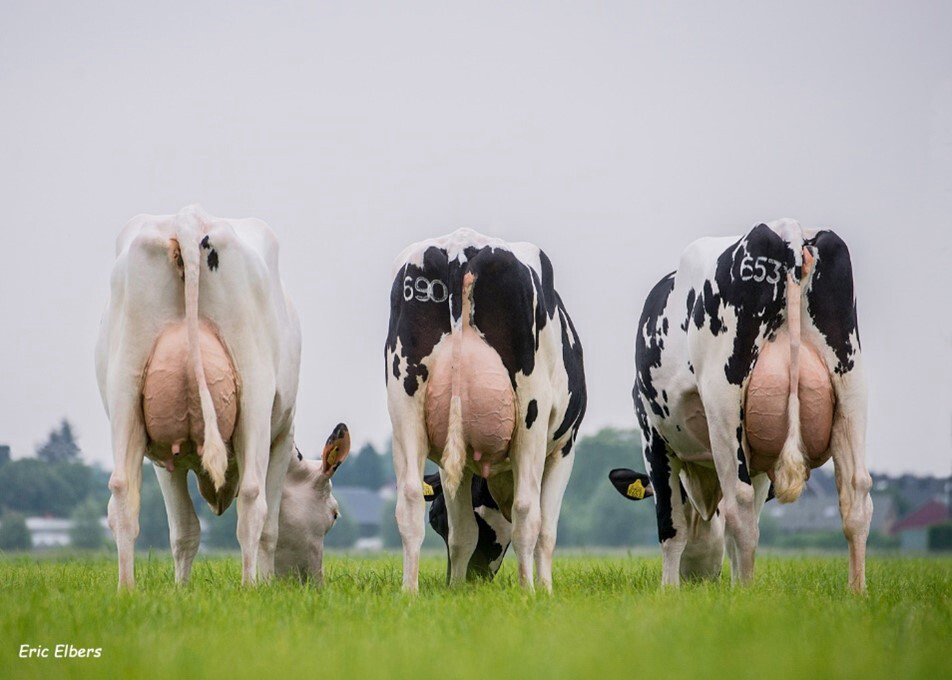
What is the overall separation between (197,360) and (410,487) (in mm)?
1777

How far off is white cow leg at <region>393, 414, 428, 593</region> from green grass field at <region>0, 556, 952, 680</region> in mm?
317

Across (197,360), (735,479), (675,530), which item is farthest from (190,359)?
(675,530)

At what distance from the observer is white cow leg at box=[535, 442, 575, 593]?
10047 mm

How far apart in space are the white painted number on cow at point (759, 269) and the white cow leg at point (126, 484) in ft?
15.0

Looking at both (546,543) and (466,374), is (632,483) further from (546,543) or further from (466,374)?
(466,374)

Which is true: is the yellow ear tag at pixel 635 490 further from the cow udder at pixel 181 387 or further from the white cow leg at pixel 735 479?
the cow udder at pixel 181 387

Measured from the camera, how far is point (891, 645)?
5824 mm

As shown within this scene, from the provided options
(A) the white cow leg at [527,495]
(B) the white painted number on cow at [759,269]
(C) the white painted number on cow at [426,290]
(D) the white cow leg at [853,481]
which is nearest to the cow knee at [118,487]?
(C) the white painted number on cow at [426,290]

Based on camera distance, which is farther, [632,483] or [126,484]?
[632,483]

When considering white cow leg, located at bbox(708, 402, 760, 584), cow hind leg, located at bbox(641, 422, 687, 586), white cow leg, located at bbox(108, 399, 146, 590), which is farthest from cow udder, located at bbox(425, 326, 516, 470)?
cow hind leg, located at bbox(641, 422, 687, 586)

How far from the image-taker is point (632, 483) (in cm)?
1287

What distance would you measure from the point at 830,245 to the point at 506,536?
13.1 ft

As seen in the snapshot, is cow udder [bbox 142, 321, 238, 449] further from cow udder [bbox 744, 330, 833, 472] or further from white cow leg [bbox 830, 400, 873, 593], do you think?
white cow leg [bbox 830, 400, 873, 593]

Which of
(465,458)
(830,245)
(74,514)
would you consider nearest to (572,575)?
(465,458)
